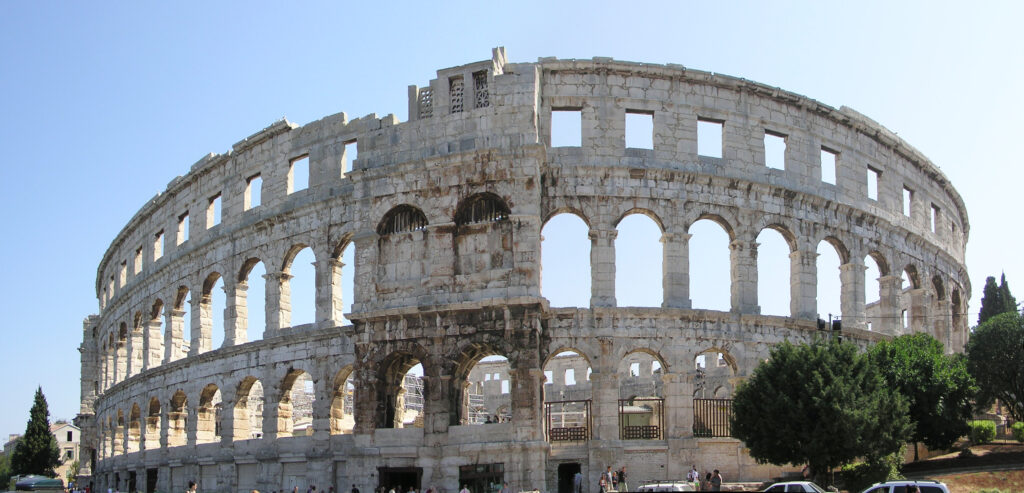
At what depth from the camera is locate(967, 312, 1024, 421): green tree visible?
1169 inches

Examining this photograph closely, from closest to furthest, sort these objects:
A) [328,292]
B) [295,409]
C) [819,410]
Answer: [819,410] → [328,292] → [295,409]

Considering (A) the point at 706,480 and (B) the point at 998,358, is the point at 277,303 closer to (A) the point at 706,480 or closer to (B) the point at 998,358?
(A) the point at 706,480

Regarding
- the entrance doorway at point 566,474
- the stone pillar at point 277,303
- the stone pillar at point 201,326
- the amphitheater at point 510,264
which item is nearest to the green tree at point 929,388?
the amphitheater at point 510,264

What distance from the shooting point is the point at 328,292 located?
30812 mm

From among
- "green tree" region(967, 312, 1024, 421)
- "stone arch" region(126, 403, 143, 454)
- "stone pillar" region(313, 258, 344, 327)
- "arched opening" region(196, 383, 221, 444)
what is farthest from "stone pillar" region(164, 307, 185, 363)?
"green tree" region(967, 312, 1024, 421)

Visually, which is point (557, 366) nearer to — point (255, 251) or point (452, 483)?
point (255, 251)

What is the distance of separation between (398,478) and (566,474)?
454 cm

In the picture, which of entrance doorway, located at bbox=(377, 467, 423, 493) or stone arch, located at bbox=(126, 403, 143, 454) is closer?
entrance doorway, located at bbox=(377, 467, 423, 493)

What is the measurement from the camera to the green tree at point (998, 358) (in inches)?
1169

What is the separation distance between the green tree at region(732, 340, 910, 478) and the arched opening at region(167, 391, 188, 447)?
68.3 ft

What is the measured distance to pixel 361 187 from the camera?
28.5m

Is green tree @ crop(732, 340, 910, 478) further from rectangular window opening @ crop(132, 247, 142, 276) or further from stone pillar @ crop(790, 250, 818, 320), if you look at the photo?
rectangular window opening @ crop(132, 247, 142, 276)

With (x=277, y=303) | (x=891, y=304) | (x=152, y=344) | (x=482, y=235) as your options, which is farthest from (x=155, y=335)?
(x=891, y=304)

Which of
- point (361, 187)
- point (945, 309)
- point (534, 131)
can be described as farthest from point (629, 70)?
point (945, 309)
